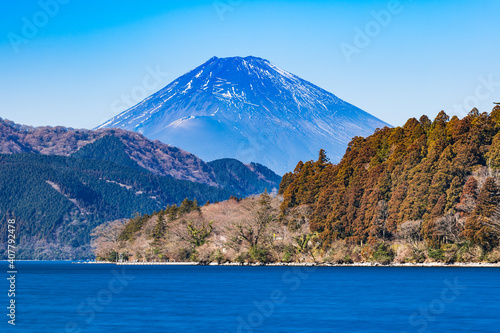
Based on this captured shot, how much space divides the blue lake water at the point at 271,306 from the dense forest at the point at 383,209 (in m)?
13.2

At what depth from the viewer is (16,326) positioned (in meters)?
36.0

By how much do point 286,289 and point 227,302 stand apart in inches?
453

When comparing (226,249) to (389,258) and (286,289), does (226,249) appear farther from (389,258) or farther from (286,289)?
(286,289)

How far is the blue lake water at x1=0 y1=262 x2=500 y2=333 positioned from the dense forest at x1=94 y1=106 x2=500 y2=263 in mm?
13232

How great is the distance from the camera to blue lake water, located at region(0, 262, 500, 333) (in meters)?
35.9

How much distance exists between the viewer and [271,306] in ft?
147

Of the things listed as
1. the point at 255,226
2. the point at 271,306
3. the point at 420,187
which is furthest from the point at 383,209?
the point at 271,306

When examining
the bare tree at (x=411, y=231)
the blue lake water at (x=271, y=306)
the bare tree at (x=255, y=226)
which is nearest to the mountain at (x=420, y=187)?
the bare tree at (x=411, y=231)

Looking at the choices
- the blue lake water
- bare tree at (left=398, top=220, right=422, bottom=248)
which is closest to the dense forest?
bare tree at (left=398, top=220, right=422, bottom=248)

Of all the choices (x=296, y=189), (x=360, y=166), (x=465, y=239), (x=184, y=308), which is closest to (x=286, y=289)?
(x=184, y=308)

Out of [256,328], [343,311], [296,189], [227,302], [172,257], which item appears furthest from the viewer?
[172,257]

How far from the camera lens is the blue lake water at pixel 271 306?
35.9 m

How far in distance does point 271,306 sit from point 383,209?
146 ft

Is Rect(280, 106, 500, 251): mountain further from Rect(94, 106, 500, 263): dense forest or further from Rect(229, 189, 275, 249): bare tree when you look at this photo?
Rect(229, 189, 275, 249): bare tree
